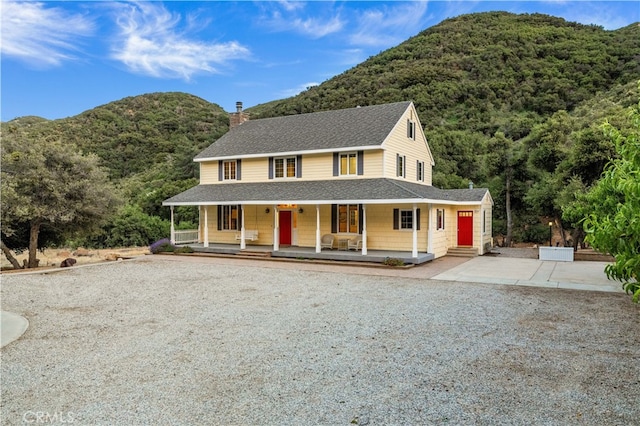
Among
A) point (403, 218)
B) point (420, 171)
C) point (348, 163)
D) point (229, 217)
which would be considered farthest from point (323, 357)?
point (420, 171)

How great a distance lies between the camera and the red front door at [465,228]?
20688 mm

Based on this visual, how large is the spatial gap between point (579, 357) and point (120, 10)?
20.2 m

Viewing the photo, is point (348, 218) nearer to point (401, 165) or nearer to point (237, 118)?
point (401, 165)

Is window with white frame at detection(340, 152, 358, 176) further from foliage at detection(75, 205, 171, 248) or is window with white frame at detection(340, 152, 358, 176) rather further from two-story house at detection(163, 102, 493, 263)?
foliage at detection(75, 205, 171, 248)

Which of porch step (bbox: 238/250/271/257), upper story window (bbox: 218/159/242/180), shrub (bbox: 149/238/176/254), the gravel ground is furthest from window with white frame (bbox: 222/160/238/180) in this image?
the gravel ground

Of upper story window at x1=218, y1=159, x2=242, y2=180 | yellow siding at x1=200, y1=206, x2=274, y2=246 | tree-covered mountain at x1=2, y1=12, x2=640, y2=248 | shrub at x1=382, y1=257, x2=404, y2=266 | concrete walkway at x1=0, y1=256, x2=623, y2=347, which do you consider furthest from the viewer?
tree-covered mountain at x1=2, y1=12, x2=640, y2=248

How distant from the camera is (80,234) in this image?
1750 cm

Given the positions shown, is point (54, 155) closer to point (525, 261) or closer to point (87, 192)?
point (87, 192)

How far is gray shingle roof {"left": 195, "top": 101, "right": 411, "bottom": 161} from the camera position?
1923cm

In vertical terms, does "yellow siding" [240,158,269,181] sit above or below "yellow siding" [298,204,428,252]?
above

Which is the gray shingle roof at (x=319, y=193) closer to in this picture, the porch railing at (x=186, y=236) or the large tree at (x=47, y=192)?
the porch railing at (x=186, y=236)

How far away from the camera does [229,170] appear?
73.3ft

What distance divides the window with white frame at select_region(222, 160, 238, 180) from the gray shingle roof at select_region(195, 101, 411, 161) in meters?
0.52

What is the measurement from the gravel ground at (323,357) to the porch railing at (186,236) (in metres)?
10.9
